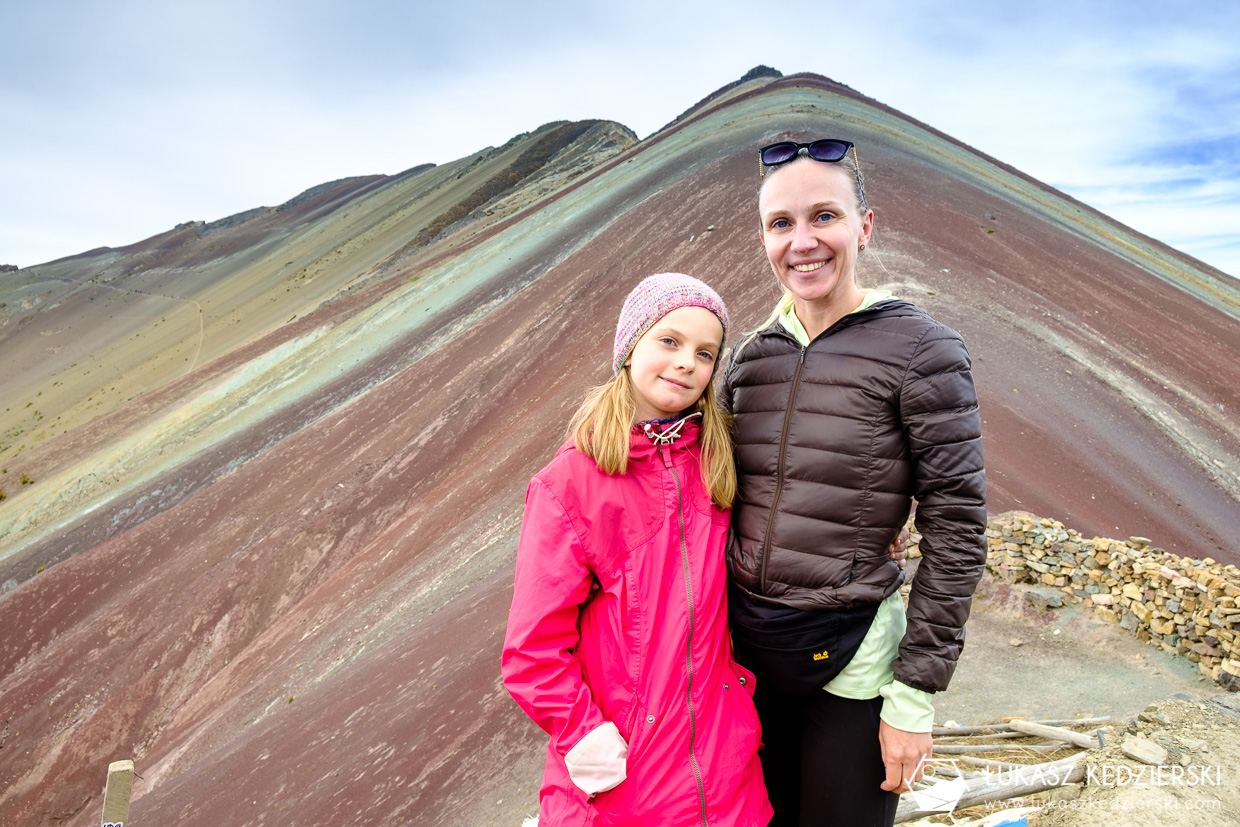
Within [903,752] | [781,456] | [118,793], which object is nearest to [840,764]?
[903,752]

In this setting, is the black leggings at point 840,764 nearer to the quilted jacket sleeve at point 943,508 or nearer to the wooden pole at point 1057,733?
the quilted jacket sleeve at point 943,508

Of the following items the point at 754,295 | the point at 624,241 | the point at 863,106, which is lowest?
the point at 754,295

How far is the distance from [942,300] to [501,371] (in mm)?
8965

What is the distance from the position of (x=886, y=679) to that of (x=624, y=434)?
0.98 metres

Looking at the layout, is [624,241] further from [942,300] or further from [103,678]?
[103,678]

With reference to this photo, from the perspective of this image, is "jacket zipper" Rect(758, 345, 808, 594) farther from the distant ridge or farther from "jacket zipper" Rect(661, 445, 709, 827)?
the distant ridge

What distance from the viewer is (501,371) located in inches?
611

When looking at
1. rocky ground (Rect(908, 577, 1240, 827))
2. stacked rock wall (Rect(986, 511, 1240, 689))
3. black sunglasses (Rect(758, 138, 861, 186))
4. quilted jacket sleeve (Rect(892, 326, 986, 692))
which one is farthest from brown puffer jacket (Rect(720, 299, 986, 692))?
stacked rock wall (Rect(986, 511, 1240, 689))

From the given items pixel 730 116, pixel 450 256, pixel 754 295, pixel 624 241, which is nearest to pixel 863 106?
pixel 730 116

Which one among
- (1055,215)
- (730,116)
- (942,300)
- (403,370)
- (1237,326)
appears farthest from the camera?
(730,116)

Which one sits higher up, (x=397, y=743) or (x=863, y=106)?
(x=863, y=106)

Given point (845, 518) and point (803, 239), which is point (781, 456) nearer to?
point (845, 518)

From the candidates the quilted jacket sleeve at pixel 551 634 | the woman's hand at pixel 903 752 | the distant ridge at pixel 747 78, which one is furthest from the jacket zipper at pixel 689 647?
the distant ridge at pixel 747 78

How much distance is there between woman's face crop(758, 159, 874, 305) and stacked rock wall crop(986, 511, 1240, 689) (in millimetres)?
4599
